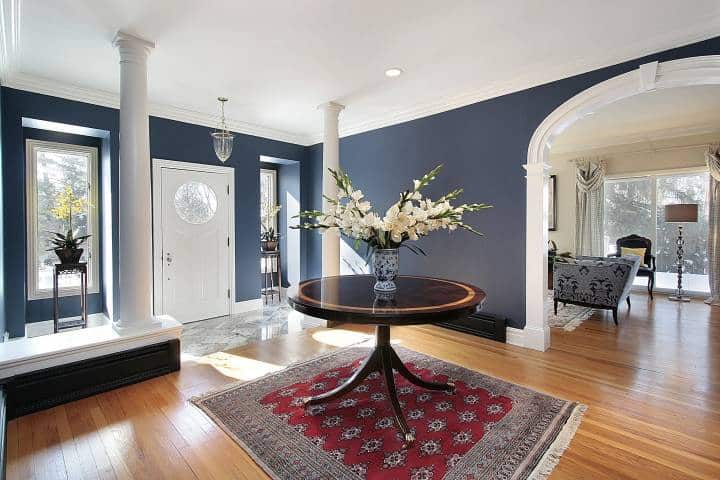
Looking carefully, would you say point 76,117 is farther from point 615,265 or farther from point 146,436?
point 615,265

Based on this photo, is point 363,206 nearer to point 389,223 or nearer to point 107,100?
point 389,223

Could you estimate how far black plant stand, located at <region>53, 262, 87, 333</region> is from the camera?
3.75 meters

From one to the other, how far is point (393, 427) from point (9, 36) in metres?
3.90

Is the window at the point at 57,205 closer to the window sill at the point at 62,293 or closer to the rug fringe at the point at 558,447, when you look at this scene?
the window sill at the point at 62,293

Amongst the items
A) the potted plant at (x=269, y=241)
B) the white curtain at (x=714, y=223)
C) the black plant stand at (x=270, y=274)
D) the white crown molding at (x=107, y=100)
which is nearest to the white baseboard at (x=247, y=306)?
the black plant stand at (x=270, y=274)

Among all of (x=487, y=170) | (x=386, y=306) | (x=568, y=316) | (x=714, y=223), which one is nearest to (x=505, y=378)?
(x=386, y=306)

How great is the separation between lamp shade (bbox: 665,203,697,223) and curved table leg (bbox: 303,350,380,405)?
5.97 meters

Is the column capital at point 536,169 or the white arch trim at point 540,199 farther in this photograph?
the column capital at point 536,169

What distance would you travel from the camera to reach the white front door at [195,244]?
4.56m

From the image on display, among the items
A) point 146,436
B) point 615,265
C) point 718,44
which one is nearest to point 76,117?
point 146,436

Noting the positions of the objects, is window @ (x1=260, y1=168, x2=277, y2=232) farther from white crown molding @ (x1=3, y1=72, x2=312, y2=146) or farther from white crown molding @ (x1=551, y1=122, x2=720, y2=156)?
white crown molding @ (x1=551, y1=122, x2=720, y2=156)

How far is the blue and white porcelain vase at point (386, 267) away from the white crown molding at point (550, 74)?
243 centimetres

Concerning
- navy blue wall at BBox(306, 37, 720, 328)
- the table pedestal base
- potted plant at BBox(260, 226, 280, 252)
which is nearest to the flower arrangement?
the table pedestal base

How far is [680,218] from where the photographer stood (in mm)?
5621
